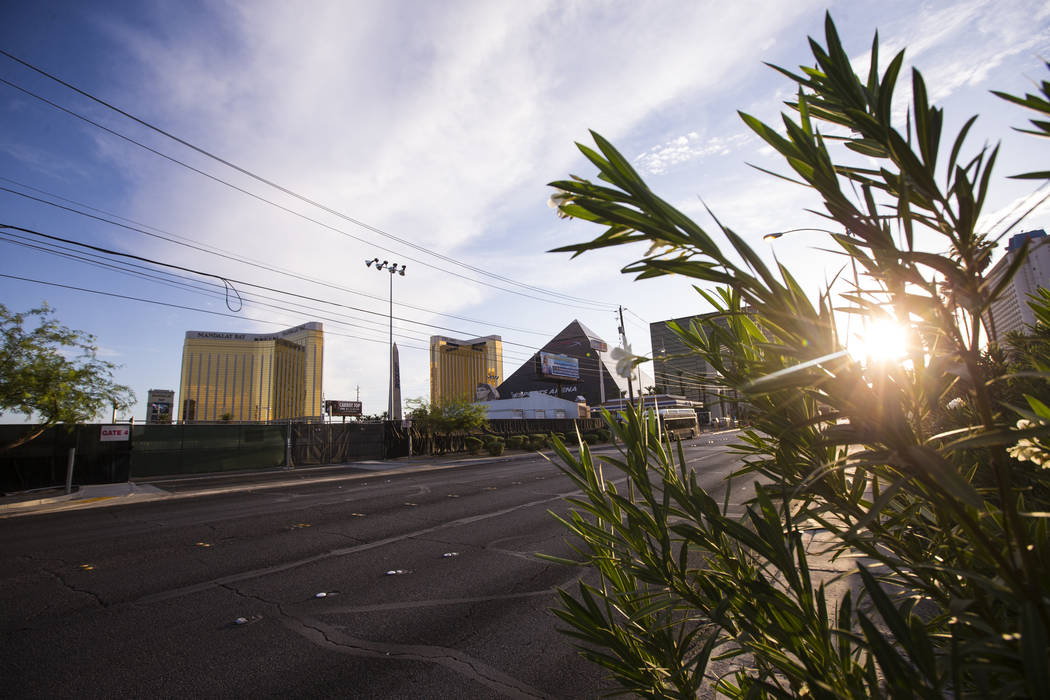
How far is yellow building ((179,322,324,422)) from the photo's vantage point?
88.4 m

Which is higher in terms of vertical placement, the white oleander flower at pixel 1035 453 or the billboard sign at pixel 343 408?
the billboard sign at pixel 343 408

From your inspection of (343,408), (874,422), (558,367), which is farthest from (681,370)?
(558,367)

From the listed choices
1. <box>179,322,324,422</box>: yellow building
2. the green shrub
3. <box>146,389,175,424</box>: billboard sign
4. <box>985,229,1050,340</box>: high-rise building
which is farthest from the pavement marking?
<box>179,322,324,422</box>: yellow building

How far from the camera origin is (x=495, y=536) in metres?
7.44

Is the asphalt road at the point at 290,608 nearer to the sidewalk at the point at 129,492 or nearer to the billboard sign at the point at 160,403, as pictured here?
the sidewalk at the point at 129,492

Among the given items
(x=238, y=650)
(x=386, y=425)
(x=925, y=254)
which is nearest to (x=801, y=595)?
(x=925, y=254)

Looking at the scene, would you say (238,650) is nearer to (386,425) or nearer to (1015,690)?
(1015,690)

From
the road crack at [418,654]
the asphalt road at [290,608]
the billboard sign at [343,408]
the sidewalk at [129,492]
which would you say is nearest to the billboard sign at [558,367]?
the billboard sign at [343,408]

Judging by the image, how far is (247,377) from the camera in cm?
9244

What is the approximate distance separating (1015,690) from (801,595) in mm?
346

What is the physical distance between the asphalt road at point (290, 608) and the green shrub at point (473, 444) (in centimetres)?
2139

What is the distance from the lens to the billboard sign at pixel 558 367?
210 feet

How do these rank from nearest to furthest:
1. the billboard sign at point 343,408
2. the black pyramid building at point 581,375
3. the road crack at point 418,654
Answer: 1. the road crack at point 418,654
2. the billboard sign at point 343,408
3. the black pyramid building at point 581,375

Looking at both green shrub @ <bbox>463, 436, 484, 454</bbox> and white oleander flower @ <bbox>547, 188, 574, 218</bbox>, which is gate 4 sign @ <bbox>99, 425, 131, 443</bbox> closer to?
green shrub @ <bbox>463, 436, 484, 454</bbox>
